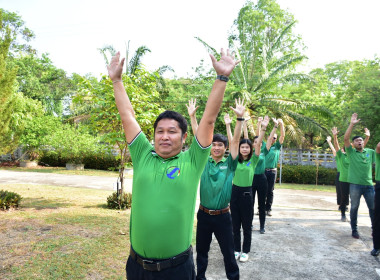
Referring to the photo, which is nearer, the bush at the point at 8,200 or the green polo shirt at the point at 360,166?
the green polo shirt at the point at 360,166

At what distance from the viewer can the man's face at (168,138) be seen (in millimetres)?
1957

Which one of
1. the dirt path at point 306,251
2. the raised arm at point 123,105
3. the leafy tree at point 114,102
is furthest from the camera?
the leafy tree at point 114,102

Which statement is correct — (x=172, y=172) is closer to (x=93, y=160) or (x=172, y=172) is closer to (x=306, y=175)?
(x=306, y=175)

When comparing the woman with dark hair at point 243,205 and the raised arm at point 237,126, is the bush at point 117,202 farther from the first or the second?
the raised arm at point 237,126

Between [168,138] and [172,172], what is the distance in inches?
9.7

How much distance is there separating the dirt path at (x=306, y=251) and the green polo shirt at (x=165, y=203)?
2.29 meters

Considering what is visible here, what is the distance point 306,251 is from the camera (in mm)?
4918

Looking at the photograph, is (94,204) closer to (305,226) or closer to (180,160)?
(305,226)

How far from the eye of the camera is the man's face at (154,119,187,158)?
6.42 ft

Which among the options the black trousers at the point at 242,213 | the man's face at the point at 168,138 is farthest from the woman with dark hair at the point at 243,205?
the man's face at the point at 168,138

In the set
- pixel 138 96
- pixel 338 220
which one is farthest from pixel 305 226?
pixel 138 96

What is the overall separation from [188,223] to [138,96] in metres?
5.18

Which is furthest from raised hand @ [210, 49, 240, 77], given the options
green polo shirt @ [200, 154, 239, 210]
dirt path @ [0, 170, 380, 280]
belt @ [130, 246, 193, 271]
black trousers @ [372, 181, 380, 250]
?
black trousers @ [372, 181, 380, 250]

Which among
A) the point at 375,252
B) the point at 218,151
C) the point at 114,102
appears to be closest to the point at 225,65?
the point at 218,151
